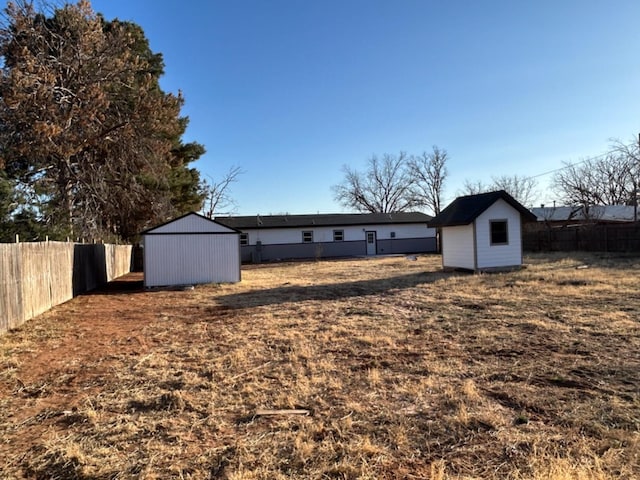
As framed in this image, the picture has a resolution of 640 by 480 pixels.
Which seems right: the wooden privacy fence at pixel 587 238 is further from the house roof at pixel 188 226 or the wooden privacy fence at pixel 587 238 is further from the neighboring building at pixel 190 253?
the house roof at pixel 188 226

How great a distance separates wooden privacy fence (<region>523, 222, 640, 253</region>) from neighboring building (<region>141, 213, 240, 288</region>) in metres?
19.9

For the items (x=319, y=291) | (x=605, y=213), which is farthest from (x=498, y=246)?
(x=605, y=213)

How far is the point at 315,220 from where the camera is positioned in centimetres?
3198

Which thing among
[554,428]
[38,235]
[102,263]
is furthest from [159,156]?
[554,428]

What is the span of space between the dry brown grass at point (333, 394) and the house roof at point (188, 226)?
19.5 ft

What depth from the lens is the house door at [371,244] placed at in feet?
105

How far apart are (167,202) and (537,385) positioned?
19.4 meters

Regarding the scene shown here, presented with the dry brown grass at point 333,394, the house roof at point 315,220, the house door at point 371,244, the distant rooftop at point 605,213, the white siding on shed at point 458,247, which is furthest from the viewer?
the distant rooftop at point 605,213

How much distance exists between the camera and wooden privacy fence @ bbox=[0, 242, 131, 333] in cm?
721

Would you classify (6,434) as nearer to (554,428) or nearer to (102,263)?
(554,428)

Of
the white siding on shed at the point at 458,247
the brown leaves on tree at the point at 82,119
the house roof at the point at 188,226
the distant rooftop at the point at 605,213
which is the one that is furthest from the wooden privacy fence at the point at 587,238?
the brown leaves on tree at the point at 82,119

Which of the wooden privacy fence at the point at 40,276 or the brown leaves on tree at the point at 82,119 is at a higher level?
the brown leaves on tree at the point at 82,119

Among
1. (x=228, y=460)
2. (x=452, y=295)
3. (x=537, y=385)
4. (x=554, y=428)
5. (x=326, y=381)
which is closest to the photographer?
(x=228, y=460)

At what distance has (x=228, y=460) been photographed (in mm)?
Answer: 2969
